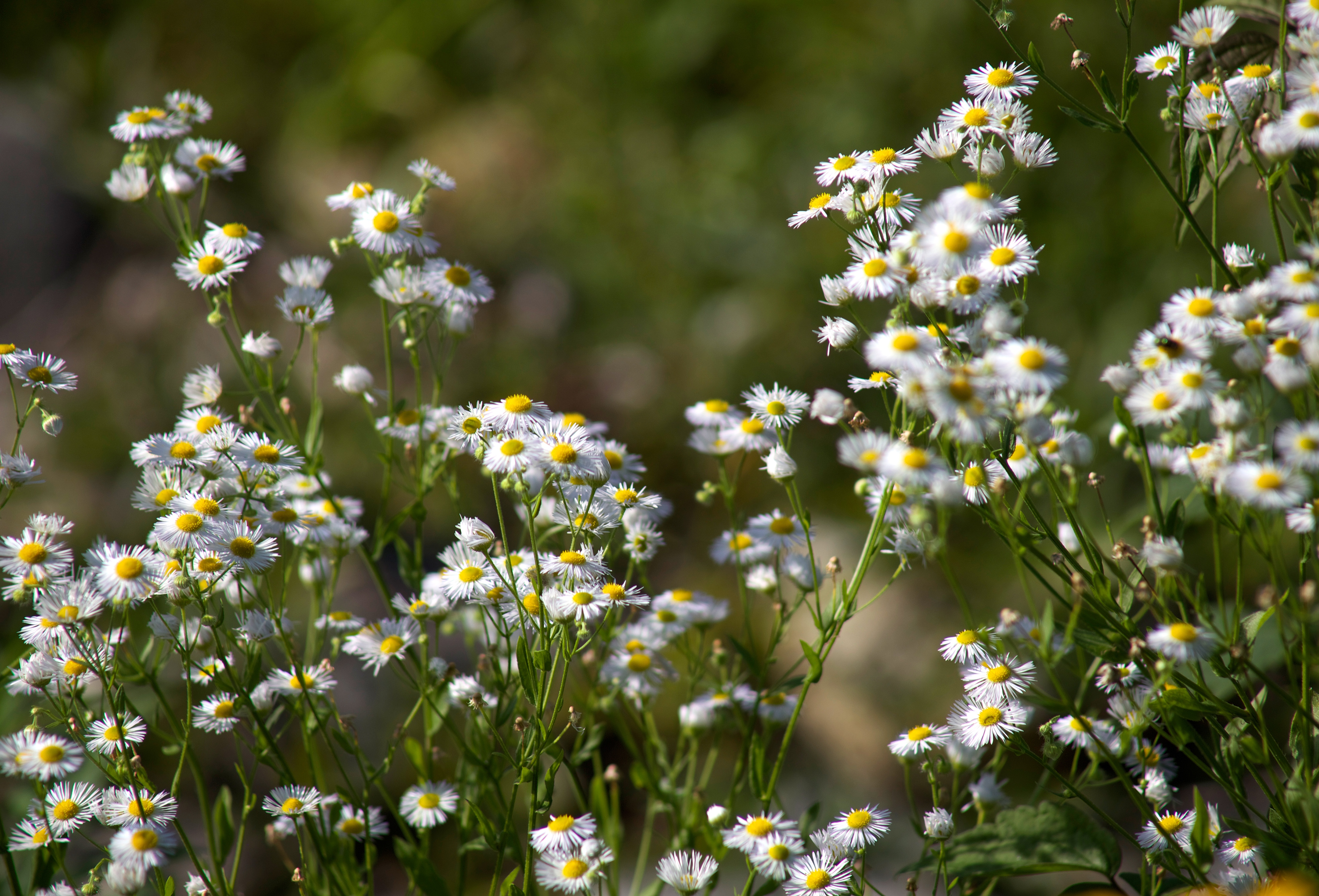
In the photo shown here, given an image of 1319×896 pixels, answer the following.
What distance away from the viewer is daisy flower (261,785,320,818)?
62cm

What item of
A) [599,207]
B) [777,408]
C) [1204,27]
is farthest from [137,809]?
[599,207]

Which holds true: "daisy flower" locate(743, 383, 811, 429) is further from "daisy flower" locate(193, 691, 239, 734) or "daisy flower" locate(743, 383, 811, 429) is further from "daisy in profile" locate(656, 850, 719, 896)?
"daisy flower" locate(193, 691, 239, 734)

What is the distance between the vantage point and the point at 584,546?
26.1 inches

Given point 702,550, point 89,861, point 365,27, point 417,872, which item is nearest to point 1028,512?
point 417,872

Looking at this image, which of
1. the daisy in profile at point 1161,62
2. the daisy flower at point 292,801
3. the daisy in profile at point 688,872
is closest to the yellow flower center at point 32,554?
the daisy flower at point 292,801

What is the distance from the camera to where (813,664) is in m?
0.63

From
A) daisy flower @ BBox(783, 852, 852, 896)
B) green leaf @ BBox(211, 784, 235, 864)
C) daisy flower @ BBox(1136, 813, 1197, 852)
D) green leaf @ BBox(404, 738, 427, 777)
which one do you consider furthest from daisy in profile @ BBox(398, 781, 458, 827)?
daisy flower @ BBox(1136, 813, 1197, 852)

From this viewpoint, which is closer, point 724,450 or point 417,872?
point 417,872

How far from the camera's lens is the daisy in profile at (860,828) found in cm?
65

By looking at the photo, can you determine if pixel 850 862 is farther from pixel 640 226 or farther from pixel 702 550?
pixel 640 226

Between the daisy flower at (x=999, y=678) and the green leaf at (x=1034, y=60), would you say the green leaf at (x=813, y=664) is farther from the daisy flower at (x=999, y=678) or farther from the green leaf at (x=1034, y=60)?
the green leaf at (x=1034, y=60)

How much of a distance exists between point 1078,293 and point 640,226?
39.4 inches

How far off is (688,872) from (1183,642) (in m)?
0.33

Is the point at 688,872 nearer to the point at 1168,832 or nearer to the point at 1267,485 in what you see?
the point at 1168,832
